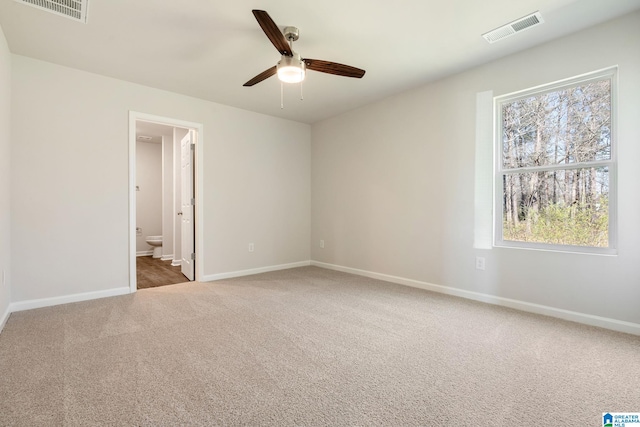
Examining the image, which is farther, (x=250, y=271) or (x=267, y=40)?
(x=250, y=271)

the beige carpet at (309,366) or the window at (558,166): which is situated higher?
the window at (558,166)

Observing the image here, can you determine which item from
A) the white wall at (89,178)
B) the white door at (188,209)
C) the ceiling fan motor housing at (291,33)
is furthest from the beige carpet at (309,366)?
the ceiling fan motor housing at (291,33)

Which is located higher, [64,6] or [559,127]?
[64,6]

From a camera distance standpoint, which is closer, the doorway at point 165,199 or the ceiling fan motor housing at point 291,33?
the ceiling fan motor housing at point 291,33

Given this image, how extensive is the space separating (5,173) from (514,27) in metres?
4.67

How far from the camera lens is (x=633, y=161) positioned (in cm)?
243

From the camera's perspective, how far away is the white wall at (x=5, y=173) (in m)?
2.65

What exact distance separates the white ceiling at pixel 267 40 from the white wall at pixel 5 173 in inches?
10.3

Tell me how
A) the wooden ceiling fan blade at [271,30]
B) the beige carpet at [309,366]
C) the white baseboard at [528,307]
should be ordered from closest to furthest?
the beige carpet at [309,366] → the wooden ceiling fan blade at [271,30] → the white baseboard at [528,307]

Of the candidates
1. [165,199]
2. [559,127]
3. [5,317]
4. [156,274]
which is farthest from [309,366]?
[165,199]

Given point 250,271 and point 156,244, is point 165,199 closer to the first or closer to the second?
point 156,244

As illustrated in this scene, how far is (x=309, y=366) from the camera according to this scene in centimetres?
195

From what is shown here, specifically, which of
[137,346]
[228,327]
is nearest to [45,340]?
[137,346]

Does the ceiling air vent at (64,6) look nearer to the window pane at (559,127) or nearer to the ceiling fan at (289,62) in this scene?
the ceiling fan at (289,62)
